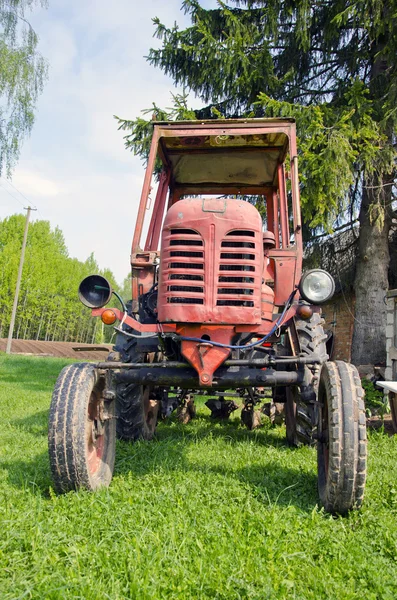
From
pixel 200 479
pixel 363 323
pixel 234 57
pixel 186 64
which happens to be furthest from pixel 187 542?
pixel 186 64

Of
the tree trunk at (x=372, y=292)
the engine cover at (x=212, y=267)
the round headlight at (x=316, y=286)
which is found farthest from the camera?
the tree trunk at (x=372, y=292)

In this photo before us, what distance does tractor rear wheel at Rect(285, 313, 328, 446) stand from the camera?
14.2 ft

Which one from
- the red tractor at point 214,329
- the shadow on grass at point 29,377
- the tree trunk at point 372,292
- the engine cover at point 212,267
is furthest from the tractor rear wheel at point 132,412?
the shadow on grass at point 29,377

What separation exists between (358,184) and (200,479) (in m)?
6.75

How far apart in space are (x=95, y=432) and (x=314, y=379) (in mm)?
1751

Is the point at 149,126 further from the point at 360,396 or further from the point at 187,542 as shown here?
the point at 187,542

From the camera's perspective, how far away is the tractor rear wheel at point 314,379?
4.34 m

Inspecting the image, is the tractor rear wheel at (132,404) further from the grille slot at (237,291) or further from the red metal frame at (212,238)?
the grille slot at (237,291)

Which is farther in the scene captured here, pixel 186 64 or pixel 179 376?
pixel 186 64

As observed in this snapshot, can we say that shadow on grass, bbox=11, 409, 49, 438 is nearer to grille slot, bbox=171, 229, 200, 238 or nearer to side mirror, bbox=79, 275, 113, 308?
side mirror, bbox=79, 275, 113, 308

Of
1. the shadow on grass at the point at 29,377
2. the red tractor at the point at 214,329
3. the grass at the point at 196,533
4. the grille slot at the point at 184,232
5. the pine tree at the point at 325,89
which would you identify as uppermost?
the pine tree at the point at 325,89

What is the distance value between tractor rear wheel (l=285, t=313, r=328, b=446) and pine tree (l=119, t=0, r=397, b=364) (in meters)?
3.66

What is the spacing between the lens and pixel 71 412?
10.7 ft

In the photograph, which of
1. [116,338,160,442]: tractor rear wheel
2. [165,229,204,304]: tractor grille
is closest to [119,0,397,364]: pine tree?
[116,338,160,442]: tractor rear wheel
